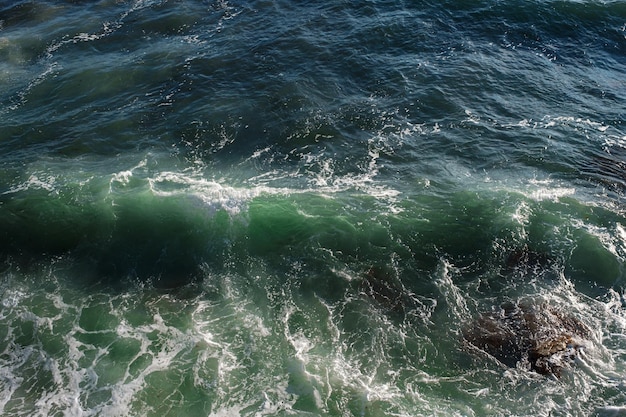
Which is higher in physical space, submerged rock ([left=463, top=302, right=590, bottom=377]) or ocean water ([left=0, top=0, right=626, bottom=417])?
ocean water ([left=0, top=0, right=626, bottom=417])

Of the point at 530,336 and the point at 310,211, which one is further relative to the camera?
the point at 310,211

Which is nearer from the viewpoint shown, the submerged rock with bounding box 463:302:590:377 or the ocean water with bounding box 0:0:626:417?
the ocean water with bounding box 0:0:626:417

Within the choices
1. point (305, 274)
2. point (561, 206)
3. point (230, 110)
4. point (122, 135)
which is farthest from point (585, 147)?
point (122, 135)

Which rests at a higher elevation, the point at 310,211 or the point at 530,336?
the point at 310,211

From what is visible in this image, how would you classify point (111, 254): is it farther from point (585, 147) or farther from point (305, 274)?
point (585, 147)
